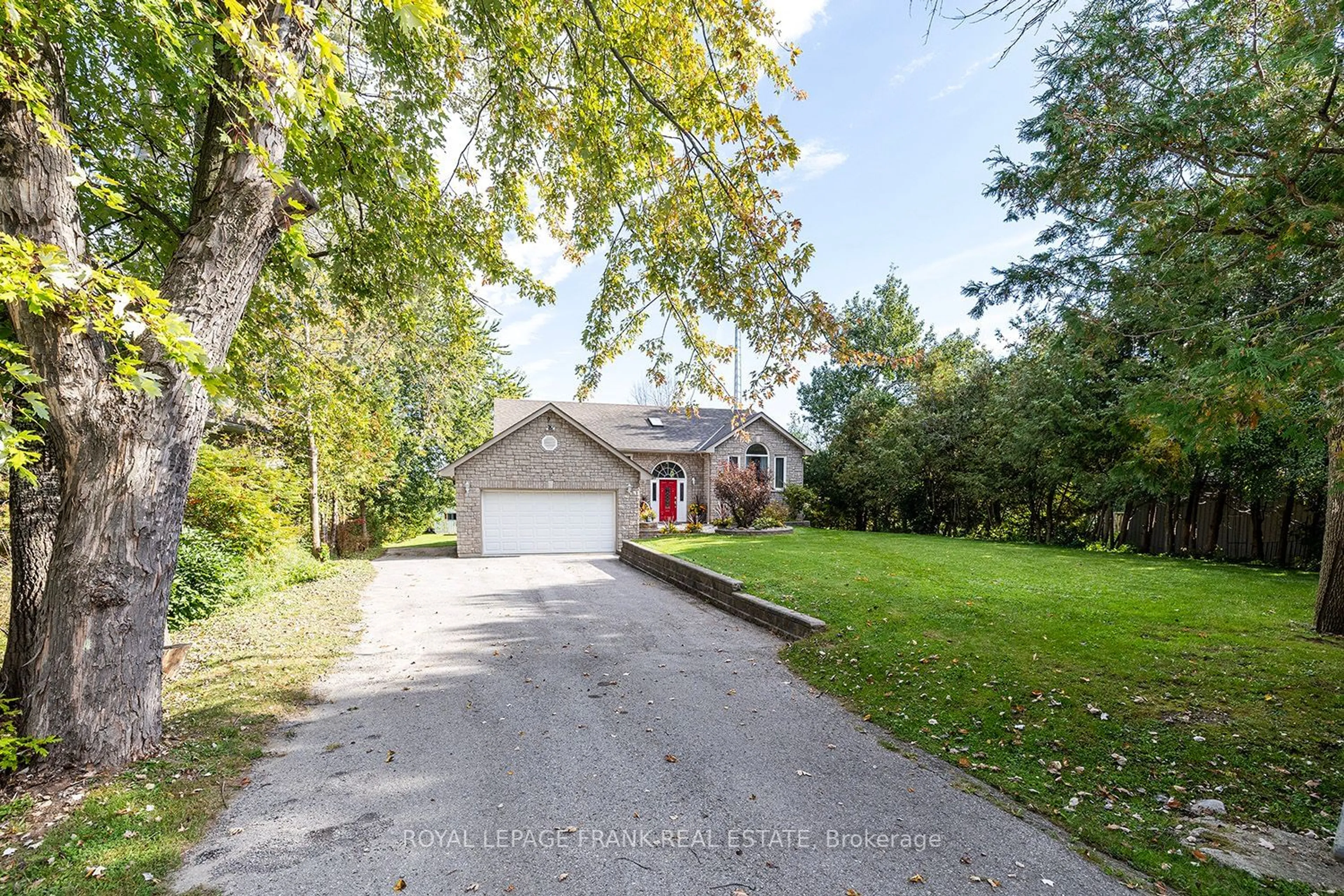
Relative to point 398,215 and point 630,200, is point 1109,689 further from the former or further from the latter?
point 398,215

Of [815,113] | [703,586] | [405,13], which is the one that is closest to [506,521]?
[703,586]

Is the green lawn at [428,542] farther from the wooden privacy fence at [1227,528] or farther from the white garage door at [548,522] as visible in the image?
the wooden privacy fence at [1227,528]

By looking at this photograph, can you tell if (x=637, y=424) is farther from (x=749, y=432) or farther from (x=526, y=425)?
(x=526, y=425)

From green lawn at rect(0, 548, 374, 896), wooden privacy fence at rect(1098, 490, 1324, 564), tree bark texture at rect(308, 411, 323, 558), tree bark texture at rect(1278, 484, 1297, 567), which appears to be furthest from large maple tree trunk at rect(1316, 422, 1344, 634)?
tree bark texture at rect(308, 411, 323, 558)

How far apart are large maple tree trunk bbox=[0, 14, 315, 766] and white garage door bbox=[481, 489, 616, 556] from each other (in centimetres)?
1298

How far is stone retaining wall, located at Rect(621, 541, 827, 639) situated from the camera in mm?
7098

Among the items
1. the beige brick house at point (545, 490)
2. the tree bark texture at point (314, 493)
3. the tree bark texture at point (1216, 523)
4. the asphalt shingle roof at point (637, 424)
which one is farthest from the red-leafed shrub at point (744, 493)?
the tree bark texture at point (314, 493)

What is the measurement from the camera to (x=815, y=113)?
5.53 m

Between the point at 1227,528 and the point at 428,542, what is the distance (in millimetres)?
24394

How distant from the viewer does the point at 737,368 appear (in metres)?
5.38

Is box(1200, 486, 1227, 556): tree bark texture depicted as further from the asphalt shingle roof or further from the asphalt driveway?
the asphalt shingle roof

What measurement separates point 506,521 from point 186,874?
14.4m

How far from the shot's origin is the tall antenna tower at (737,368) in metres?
5.25

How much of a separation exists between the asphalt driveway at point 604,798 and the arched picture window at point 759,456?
17.8m
